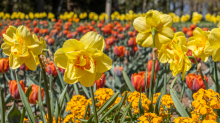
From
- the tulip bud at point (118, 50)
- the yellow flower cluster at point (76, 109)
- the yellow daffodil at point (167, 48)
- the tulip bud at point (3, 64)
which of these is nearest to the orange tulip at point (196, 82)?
the yellow daffodil at point (167, 48)

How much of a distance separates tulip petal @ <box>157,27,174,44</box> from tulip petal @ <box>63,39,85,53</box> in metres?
0.50

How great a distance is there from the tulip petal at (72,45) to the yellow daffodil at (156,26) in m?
0.43

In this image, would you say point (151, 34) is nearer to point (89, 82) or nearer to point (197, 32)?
point (197, 32)

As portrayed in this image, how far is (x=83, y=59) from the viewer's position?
879 mm

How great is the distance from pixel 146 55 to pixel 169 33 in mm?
3509

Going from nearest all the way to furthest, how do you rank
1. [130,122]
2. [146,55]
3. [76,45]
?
[76,45], [130,122], [146,55]

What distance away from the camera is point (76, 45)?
0.92m

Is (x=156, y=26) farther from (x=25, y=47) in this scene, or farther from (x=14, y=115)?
(x=14, y=115)

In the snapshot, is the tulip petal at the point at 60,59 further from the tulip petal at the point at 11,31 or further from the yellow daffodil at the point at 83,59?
the tulip petal at the point at 11,31

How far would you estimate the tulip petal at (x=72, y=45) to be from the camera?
904mm

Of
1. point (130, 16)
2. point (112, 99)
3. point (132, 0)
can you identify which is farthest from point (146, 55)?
point (132, 0)

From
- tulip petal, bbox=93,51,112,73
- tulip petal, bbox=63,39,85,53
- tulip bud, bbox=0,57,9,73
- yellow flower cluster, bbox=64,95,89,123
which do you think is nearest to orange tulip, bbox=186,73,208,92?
yellow flower cluster, bbox=64,95,89,123

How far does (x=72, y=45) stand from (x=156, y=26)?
21.2 inches

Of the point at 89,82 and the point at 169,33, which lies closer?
the point at 89,82
